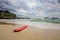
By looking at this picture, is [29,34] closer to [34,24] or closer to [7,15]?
[34,24]

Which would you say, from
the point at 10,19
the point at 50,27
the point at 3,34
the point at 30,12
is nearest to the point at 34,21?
the point at 30,12

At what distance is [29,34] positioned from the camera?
5.24 feet

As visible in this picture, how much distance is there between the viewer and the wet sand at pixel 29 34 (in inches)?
62.4

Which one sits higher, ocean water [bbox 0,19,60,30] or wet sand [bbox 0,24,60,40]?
ocean water [bbox 0,19,60,30]

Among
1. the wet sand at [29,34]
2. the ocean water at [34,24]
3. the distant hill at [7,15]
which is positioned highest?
the distant hill at [7,15]

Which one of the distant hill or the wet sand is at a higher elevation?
the distant hill

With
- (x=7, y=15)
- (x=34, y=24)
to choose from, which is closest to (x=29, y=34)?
(x=34, y=24)

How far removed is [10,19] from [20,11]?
196 mm

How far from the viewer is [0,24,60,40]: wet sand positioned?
62.4 inches

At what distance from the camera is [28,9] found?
5.42 ft

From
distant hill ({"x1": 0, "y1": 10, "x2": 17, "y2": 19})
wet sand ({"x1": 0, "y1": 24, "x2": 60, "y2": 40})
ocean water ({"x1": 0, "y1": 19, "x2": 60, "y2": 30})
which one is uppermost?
distant hill ({"x1": 0, "y1": 10, "x2": 17, "y2": 19})

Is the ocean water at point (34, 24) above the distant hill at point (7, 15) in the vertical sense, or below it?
below

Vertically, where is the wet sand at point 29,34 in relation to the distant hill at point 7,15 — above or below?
below

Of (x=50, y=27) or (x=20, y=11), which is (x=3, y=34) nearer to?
(x=20, y=11)
